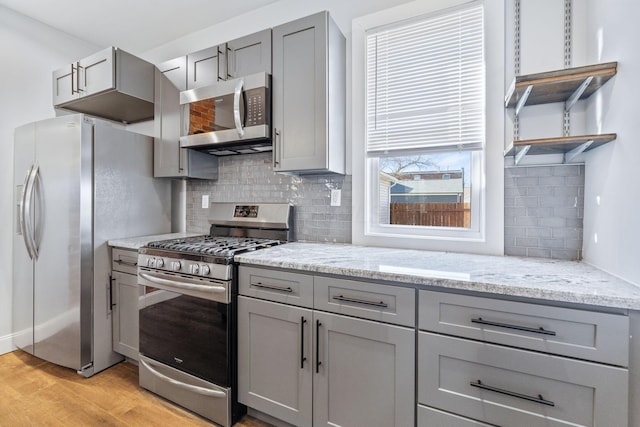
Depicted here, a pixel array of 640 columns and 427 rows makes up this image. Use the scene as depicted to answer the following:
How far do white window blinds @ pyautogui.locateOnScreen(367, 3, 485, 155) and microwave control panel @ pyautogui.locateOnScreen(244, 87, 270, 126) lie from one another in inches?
27.8

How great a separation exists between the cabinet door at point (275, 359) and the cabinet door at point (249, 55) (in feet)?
5.08

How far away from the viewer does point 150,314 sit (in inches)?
79.7

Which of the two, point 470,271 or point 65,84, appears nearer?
point 470,271

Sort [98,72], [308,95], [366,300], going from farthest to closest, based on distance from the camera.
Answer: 1. [98,72]
2. [308,95]
3. [366,300]

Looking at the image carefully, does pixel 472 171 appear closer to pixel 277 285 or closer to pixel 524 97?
pixel 524 97

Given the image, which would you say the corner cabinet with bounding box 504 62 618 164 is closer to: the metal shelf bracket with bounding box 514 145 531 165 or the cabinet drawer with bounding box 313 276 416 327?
the metal shelf bracket with bounding box 514 145 531 165

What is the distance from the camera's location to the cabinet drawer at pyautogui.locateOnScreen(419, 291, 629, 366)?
1008mm

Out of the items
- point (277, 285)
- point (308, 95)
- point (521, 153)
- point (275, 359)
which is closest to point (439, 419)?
point (275, 359)

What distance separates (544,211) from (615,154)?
1.48 ft

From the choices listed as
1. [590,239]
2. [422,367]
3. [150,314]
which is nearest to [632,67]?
[590,239]

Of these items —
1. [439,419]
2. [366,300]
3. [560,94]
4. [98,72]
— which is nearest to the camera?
[439,419]

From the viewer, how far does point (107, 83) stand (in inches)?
99.8

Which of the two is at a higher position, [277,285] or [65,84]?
[65,84]

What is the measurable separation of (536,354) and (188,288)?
Answer: 1.70 metres
